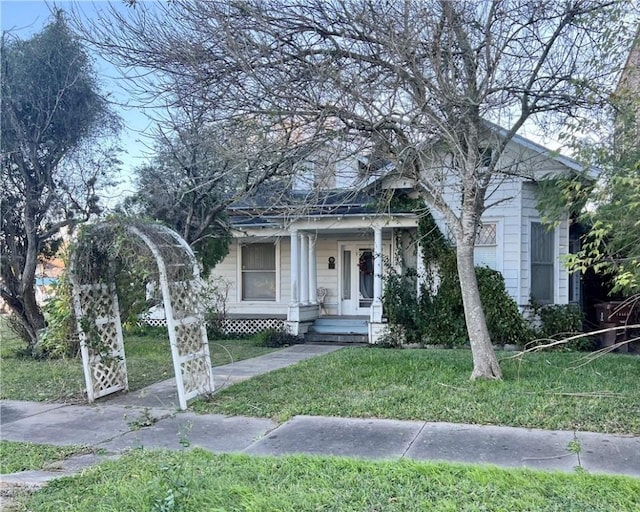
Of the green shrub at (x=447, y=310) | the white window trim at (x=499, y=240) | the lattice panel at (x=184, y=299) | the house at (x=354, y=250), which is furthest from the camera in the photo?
the white window trim at (x=499, y=240)

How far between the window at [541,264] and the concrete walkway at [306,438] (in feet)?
26.6

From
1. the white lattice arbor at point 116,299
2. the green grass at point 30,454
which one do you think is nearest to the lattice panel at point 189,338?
the white lattice arbor at point 116,299

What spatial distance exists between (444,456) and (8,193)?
34.3 ft

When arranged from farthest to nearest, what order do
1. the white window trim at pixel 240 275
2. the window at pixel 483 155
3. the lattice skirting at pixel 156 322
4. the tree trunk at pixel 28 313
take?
the white window trim at pixel 240 275, the lattice skirting at pixel 156 322, the tree trunk at pixel 28 313, the window at pixel 483 155

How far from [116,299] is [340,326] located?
7.82m

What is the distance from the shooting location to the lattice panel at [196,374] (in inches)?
292

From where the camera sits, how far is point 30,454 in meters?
5.36

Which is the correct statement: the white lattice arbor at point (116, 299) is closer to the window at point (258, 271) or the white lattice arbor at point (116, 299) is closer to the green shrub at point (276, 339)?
the green shrub at point (276, 339)

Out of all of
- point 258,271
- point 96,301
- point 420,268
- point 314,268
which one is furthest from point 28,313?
point 420,268

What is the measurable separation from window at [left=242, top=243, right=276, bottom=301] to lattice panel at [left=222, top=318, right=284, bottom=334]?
0.85m

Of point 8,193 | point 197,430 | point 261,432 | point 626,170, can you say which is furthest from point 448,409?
point 8,193

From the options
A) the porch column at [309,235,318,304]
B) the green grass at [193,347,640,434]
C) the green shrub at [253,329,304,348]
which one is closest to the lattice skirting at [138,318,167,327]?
the green shrub at [253,329,304,348]

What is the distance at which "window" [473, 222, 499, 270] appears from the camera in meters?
13.0

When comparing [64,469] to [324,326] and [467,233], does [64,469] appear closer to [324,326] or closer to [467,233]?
[467,233]
